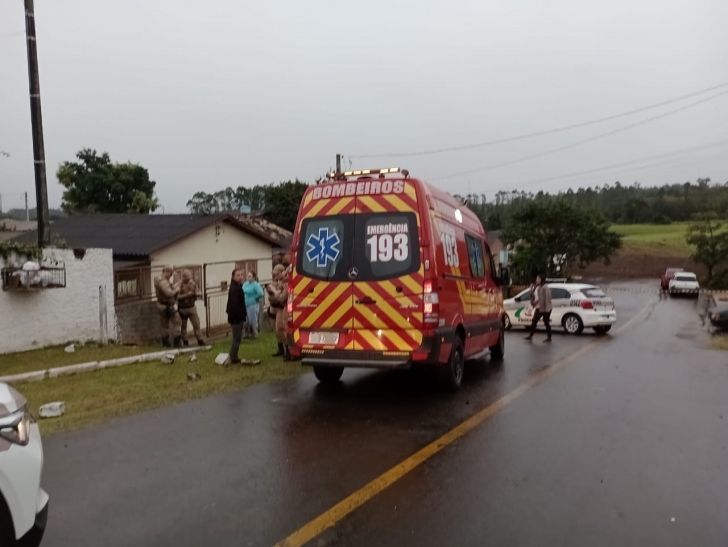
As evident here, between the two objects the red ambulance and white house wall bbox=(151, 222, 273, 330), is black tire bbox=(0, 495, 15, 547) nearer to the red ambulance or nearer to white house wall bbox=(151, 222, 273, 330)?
the red ambulance

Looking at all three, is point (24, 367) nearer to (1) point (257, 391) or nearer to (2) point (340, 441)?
(1) point (257, 391)

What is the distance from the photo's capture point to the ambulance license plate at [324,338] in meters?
8.42

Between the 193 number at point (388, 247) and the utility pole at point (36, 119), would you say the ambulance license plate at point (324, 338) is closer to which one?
the 193 number at point (388, 247)

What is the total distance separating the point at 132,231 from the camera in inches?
933

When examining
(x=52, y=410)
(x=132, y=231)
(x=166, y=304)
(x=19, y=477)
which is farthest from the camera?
(x=132, y=231)

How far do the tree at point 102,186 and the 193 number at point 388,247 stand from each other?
3840 centimetres

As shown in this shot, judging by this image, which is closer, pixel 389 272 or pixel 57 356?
pixel 389 272

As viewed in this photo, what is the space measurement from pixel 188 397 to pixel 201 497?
149 inches

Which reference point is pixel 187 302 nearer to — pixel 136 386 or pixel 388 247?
pixel 136 386

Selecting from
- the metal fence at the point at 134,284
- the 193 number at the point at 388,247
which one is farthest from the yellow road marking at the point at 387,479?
the metal fence at the point at 134,284

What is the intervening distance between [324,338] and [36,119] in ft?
30.7

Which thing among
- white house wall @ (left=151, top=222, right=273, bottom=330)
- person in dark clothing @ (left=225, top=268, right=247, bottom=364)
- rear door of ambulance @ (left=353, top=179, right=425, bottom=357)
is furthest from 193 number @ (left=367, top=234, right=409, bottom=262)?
white house wall @ (left=151, top=222, right=273, bottom=330)

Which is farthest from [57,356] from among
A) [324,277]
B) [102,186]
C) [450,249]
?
[102,186]

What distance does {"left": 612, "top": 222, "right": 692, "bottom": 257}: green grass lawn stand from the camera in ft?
245
